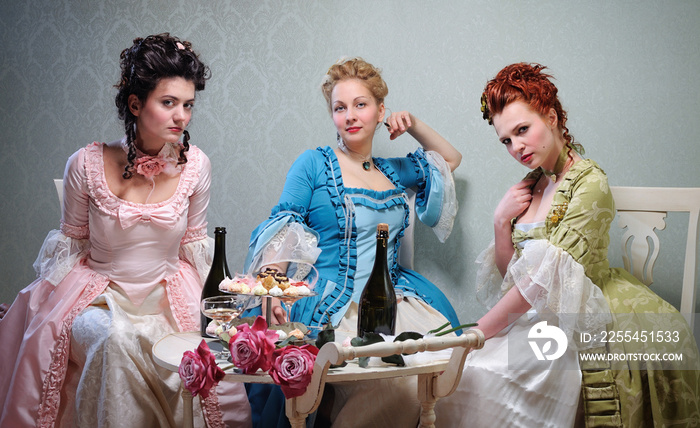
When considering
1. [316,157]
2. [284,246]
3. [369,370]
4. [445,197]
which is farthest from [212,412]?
[445,197]

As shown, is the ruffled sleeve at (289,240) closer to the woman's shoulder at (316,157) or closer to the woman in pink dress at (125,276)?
the woman's shoulder at (316,157)

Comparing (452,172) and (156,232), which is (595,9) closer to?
(452,172)

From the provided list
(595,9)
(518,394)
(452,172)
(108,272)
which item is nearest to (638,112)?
(595,9)

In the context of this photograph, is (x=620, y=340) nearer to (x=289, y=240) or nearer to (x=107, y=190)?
(x=289, y=240)

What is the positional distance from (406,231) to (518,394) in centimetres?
101

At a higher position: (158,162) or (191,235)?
(158,162)

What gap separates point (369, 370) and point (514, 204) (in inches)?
37.6

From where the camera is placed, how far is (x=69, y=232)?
233cm

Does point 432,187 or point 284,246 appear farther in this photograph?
point 432,187

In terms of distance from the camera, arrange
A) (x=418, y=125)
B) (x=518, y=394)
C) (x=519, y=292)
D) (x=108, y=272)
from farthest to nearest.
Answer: (x=418, y=125), (x=108, y=272), (x=519, y=292), (x=518, y=394)

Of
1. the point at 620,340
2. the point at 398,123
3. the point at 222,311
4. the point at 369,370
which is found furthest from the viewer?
the point at 398,123

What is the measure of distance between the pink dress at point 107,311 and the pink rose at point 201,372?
0.53m

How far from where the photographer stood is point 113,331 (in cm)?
202

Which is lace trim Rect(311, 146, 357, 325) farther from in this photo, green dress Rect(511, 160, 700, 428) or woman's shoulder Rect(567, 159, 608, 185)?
woman's shoulder Rect(567, 159, 608, 185)
